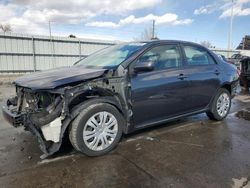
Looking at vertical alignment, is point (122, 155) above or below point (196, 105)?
below

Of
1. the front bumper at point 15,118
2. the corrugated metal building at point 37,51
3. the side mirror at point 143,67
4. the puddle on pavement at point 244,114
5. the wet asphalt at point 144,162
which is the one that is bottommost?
the wet asphalt at point 144,162

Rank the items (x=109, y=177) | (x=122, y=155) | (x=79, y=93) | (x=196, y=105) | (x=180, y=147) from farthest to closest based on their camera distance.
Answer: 1. (x=196, y=105)
2. (x=180, y=147)
3. (x=122, y=155)
4. (x=79, y=93)
5. (x=109, y=177)

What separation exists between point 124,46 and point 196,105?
5.85ft

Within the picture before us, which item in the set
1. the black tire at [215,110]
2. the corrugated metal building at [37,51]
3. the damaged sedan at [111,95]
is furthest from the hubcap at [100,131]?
the corrugated metal building at [37,51]

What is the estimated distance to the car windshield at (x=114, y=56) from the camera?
4.05 m

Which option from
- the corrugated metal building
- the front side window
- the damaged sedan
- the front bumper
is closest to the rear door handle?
the damaged sedan

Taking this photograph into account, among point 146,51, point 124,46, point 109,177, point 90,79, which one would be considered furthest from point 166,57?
point 109,177

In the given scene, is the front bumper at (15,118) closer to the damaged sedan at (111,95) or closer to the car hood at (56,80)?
the damaged sedan at (111,95)

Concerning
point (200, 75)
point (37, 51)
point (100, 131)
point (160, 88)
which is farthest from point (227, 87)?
point (37, 51)

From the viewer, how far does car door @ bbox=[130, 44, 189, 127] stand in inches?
154

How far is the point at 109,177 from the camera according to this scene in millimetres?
3039

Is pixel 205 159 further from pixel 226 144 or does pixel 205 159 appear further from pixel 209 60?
pixel 209 60

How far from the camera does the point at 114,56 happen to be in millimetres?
4344

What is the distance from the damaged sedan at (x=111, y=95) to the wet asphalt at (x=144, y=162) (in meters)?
0.27
